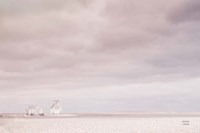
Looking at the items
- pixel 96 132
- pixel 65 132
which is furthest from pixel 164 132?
pixel 65 132

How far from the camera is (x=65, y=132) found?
133 ft

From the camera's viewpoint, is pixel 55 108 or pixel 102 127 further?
pixel 55 108

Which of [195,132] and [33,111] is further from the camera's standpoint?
[33,111]

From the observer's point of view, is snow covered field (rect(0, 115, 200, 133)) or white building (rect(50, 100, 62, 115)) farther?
white building (rect(50, 100, 62, 115))

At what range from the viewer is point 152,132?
3928 centimetres

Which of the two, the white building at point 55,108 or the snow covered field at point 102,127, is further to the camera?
the white building at point 55,108

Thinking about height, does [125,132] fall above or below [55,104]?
below

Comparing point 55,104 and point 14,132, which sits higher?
point 55,104

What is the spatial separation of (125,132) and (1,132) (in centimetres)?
1291

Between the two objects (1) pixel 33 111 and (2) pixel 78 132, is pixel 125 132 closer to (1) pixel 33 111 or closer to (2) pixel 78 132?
(2) pixel 78 132

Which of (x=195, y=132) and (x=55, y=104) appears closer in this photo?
(x=195, y=132)

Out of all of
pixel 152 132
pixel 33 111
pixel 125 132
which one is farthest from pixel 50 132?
pixel 33 111

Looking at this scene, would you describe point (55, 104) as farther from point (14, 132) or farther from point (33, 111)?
point (14, 132)

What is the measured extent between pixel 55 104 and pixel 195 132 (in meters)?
136
